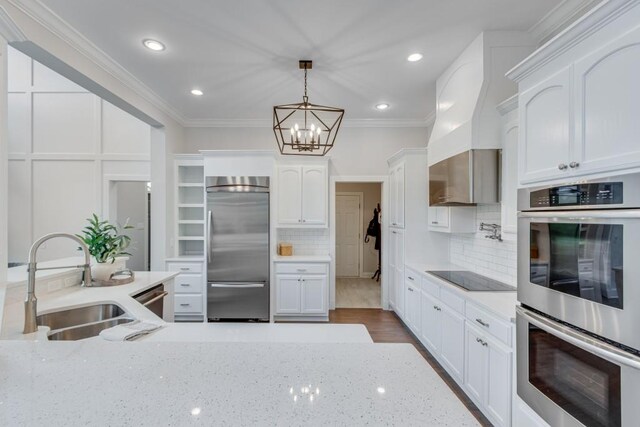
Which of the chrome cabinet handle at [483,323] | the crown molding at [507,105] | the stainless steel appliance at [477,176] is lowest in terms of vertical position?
the chrome cabinet handle at [483,323]

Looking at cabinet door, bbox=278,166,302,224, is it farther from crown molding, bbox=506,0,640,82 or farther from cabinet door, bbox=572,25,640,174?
cabinet door, bbox=572,25,640,174

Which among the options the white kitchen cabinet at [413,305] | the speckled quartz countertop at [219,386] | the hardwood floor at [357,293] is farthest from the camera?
the hardwood floor at [357,293]

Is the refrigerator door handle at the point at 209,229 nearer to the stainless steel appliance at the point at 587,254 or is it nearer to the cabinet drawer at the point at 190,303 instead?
the cabinet drawer at the point at 190,303

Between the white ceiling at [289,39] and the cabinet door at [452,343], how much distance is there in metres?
2.28

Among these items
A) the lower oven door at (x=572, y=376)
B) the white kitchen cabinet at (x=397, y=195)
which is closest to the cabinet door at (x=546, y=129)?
the lower oven door at (x=572, y=376)

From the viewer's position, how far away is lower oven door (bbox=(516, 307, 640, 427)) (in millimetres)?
1097

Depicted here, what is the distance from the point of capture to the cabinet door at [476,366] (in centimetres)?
199

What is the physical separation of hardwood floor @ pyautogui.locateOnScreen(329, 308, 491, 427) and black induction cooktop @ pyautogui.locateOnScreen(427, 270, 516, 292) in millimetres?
880

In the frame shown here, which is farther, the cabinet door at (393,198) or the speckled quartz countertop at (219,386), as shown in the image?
the cabinet door at (393,198)

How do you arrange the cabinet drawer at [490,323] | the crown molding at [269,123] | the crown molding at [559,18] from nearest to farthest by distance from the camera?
1. the cabinet drawer at [490,323]
2. the crown molding at [559,18]
3. the crown molding at [269,123]

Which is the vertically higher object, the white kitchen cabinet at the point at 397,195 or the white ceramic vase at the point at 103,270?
the white kitchen cabinet at the point at 397,195

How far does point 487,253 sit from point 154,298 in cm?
304

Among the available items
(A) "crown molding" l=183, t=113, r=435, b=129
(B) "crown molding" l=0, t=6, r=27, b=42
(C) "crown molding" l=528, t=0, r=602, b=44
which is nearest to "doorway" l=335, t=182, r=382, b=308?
(A) "crown molding" l=183, t=113, r=435, b=129

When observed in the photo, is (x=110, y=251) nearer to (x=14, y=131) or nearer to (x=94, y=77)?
(x=94, y=77)
